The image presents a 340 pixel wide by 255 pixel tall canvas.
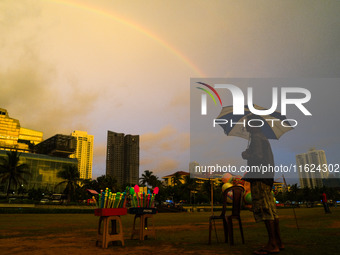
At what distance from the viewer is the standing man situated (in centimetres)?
499

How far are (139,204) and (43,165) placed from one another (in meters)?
85.2

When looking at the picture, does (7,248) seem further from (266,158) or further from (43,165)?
(43,165)

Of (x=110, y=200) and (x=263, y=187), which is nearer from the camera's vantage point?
(x=263, y=187)

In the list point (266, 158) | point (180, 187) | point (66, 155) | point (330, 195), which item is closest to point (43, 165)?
point (66, 155)

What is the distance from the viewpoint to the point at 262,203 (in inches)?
202

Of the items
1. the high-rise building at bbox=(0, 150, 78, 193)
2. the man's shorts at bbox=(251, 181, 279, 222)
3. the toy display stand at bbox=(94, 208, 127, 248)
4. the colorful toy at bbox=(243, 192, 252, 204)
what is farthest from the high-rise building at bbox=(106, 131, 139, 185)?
the man's shorts at bbox=(251, 181, 279, 222)

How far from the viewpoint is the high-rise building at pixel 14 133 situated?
12719 centimetres

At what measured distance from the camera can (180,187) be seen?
284 ft

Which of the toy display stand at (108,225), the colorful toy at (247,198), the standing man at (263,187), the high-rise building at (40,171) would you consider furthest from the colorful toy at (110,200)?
the high-rise building at (40,171)

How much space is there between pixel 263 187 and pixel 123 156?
585 ft

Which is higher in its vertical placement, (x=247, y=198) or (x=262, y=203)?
(x=262, y=203)

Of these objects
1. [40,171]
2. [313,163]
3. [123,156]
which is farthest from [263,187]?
[123,156]

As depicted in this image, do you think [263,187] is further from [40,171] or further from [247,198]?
[40,171]

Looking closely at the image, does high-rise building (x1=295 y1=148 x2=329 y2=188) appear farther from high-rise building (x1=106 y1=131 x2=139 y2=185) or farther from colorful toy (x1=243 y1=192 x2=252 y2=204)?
high-rise building (x1=106 y1=131 x2=139 y2=185)
